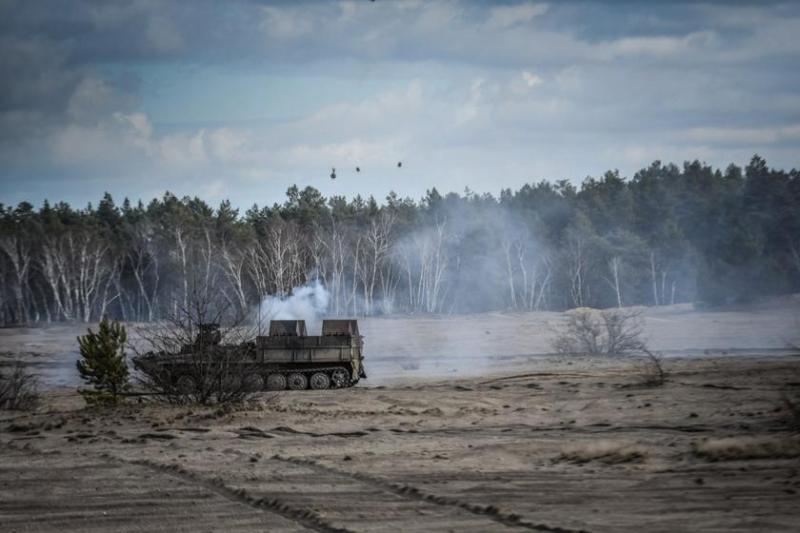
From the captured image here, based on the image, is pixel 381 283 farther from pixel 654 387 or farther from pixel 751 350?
pixel 654 387

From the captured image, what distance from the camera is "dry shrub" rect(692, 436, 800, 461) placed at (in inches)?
598

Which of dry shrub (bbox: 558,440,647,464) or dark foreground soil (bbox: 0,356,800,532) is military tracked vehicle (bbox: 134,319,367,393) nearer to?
dark foreground soil (bbox: 0,356,800,532)

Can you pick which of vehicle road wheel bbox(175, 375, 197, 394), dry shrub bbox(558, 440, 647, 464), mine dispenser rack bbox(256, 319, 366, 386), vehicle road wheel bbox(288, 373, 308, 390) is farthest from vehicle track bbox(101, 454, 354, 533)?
vehicle road wheel bbox(288, 373, 308, 390)

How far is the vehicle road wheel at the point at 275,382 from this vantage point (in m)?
32.2

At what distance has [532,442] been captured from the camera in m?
18.4

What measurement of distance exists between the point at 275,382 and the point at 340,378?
6.92 feet

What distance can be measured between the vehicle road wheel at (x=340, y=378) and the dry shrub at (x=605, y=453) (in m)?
16.1

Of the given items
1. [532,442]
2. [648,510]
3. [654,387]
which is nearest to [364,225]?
[654,387]

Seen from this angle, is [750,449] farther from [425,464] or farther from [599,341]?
[599,341]

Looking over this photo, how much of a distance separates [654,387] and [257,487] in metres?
14.3

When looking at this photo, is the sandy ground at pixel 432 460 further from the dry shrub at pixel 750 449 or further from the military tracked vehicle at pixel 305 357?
the military tracked vehicle at pixel 305 357

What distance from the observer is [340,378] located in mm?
32688

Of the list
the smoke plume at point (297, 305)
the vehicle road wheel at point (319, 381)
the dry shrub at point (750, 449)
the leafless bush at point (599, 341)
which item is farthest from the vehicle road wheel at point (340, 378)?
the dry shrub at point (750, 449)

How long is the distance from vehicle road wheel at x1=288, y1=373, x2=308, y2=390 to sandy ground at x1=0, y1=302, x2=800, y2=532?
3.94 ft
